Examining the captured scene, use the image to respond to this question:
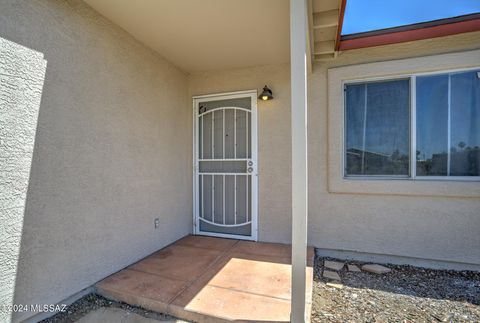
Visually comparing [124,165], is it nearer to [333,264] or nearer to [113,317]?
[113,317]

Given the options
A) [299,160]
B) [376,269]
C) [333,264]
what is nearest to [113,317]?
[299,160]

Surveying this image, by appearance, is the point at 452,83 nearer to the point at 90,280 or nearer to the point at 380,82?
the point at 380,82

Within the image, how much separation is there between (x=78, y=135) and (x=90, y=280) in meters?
1.50

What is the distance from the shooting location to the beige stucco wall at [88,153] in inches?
79.1

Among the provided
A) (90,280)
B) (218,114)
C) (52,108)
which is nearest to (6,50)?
(52,108)

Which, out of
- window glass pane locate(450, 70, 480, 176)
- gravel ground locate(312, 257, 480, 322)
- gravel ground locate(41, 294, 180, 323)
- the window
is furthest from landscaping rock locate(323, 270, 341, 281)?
window glass pane locate(450, 70, 480, 176)

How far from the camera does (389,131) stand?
10.6 ft

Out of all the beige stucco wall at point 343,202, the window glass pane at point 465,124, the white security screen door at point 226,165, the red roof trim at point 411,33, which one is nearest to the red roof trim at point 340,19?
the red roof trim at point 411,33

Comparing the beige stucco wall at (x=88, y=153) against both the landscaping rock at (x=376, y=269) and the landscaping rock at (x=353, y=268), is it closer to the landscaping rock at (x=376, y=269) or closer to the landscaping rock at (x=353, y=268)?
the landscaping rock at (x=353, y=268)

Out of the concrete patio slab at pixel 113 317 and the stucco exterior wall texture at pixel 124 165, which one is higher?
the stucco exterior wall texture at pixel 124 165

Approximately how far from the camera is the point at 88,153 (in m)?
2.45

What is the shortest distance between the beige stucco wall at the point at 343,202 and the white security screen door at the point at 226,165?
0.51 feet

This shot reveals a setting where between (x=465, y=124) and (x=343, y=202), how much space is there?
68.5 inches

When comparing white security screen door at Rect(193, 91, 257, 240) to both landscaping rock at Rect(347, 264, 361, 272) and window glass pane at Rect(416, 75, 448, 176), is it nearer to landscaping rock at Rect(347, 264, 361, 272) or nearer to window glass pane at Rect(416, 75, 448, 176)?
landscaping rock at Rect(347, 264, 361, 272)
